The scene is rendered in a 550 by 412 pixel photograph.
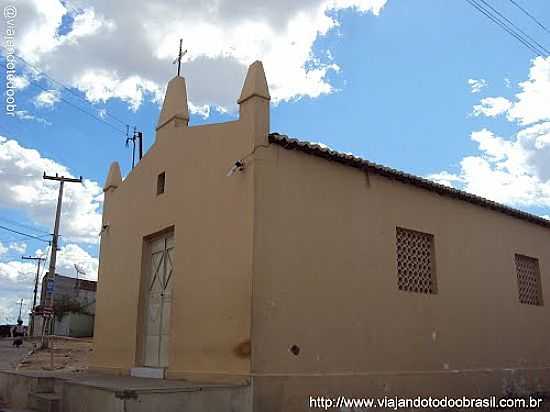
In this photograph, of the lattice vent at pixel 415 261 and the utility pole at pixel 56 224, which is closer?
the lattice vent at pixel 415 261

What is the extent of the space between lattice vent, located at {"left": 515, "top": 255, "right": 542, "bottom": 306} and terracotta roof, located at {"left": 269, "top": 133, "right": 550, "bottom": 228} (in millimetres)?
922

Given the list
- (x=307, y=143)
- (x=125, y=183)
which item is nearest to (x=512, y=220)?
(x=307, y=143)

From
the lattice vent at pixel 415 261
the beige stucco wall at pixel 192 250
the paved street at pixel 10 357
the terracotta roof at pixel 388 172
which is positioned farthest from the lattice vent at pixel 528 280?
the paved street at pixel 10 357

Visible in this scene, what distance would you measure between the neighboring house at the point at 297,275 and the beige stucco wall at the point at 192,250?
3cm

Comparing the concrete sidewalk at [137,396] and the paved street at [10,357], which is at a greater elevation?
the paved street at [10,357]

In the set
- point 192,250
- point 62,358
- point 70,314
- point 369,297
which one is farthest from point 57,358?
point 70,314

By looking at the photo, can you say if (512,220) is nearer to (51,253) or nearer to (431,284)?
(431,284)

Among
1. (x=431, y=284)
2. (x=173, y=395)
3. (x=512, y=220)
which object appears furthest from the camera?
(x=512, y=220)

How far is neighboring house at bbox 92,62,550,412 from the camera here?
7.30 meters

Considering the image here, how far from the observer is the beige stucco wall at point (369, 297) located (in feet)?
23.8

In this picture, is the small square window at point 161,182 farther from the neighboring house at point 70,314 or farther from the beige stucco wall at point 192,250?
the neighboring house at point 70,314

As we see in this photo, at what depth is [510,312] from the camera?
35.5ft

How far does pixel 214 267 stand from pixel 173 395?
6.85ft

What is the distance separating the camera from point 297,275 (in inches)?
297
